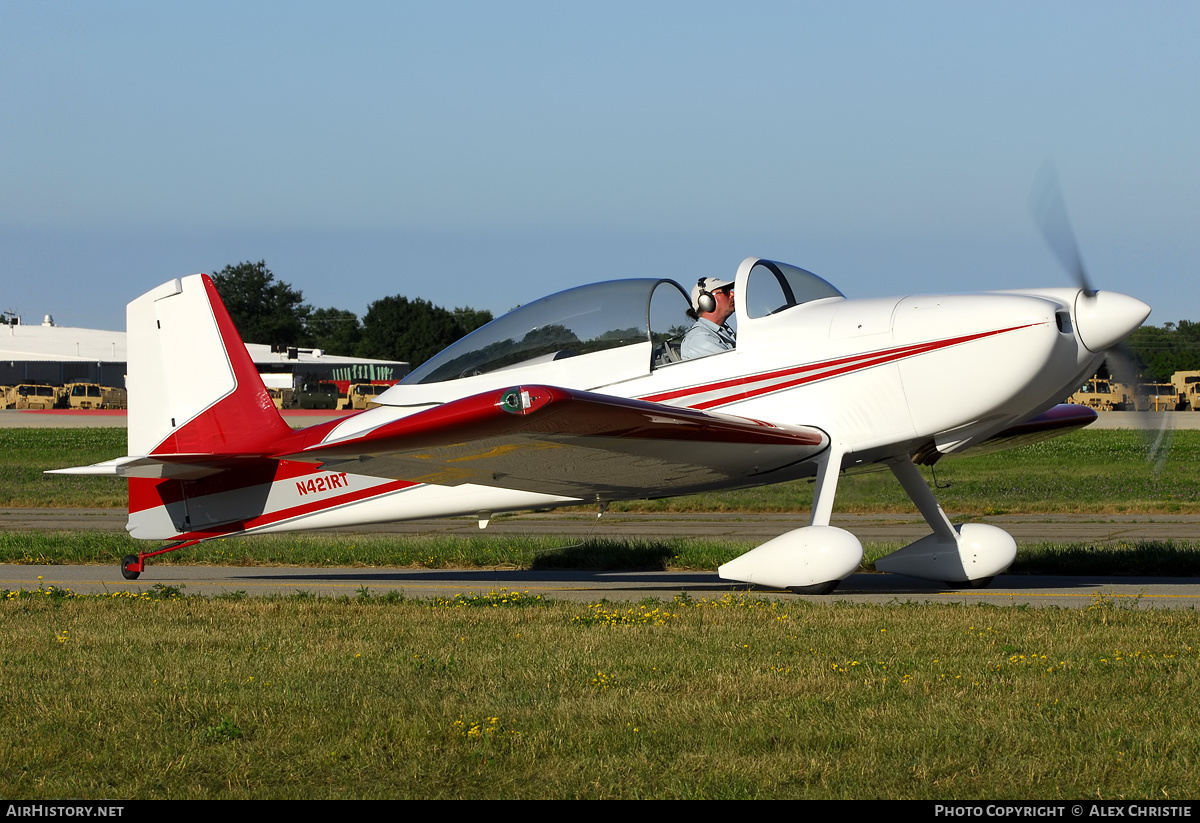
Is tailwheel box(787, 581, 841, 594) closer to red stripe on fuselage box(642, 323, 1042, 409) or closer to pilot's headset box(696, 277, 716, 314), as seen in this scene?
red stripe on fuselage box(642, 323, 1042, 409)

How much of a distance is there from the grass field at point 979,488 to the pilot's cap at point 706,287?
2303 millimetres

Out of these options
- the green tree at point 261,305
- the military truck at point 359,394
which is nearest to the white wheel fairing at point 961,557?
the military truck at point 359,394

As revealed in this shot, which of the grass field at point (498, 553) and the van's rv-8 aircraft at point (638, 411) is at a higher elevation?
the van's rv-8 aircraft at point (638, 411)

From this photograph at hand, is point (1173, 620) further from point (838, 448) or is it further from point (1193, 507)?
point (1193, 507)

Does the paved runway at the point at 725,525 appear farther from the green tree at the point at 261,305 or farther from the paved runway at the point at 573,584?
the green tree at the point at 261,305

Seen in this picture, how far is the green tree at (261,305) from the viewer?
401 feet

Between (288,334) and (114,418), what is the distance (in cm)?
6701

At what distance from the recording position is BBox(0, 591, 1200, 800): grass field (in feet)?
13.2

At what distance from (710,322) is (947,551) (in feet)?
8.88

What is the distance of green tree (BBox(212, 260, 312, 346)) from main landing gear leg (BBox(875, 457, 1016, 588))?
11716 centimetres

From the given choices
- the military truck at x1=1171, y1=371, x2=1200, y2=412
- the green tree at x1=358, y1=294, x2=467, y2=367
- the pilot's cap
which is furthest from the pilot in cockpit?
the green tree at x1=358, y1=294, x2=467, y2=367

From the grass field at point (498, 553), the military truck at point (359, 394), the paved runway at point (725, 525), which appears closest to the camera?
the grass field at point (498, 553)

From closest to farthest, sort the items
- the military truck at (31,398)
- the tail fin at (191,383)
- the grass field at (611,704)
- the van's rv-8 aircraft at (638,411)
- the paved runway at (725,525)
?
the grass field at (611,704)
the van's rv-8 aircraft at (638,411)
the tail fin at (191,383)
the paved runway at (725,525)
the military truck at (31,398)
